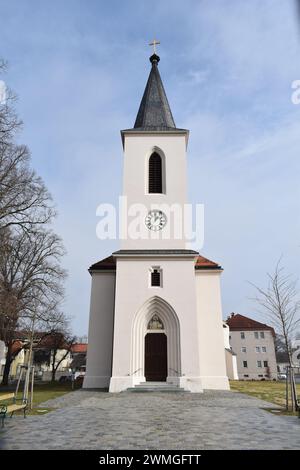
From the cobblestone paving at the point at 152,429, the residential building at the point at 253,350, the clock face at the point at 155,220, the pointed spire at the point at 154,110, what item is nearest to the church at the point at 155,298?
the clock face at the point at 155,220

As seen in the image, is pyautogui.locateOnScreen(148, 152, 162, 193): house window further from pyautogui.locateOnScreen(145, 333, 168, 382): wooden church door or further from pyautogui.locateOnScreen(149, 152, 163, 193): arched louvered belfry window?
pyautogui.locateOnScreen(145, 333, 168, 382): wooden church door

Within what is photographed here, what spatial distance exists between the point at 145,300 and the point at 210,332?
477cm

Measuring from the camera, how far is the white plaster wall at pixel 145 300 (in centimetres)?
1864

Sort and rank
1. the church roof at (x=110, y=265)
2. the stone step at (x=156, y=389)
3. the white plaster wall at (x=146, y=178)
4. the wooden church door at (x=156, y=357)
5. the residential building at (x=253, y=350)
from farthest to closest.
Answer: the residential building at (x=253, y=350), the church roof at (x=110, y=265), the white plaster wall at (x=146, y=178), the wooden church door at (x=156, y=357), the stone step at (x=156, y=389)

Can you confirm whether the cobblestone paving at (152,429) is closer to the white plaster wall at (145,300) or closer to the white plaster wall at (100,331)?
the white plaster wall at (145,300)

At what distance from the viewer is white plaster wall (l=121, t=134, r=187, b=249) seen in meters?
21.9

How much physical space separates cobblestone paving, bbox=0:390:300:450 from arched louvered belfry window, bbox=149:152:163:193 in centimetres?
1477

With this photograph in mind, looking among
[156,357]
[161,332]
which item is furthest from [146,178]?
[156,357]

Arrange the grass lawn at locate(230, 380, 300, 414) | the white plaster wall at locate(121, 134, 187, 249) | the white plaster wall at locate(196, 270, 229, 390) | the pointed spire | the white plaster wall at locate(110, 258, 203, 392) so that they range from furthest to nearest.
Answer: the pointed spire
the white plaster wall at locate(121, 134, 187, 249)
the white plaster wall at locate(196, 270, 229, 390)
the white plaster wall at locate(110, 258, 203, 392)
the grass lawn at locate(230, 380, 300, 414)

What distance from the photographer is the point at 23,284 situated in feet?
83.1

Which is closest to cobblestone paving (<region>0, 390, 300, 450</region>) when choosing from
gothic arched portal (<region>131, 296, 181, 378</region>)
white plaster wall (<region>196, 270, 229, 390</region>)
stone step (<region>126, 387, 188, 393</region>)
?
stone step (<region>126, 387, 188, 393</region>)

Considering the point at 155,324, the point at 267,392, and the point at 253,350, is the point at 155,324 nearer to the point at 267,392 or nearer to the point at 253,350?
the point at 267,392
